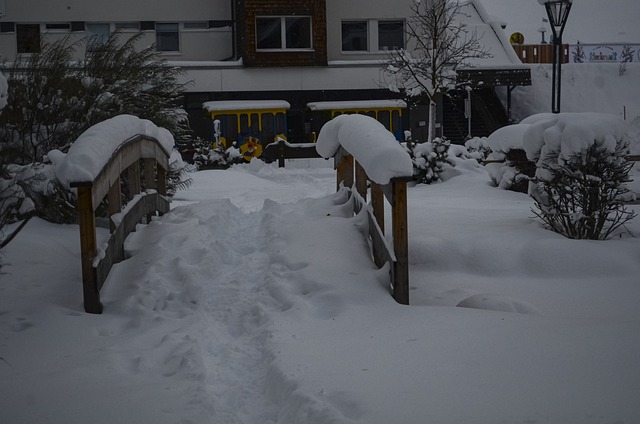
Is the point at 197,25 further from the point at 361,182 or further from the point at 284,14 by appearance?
the point at 361,182

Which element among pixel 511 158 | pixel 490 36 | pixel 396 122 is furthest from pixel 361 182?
pixel 490 36

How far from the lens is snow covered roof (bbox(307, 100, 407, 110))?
108 ft

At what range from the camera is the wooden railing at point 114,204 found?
6.71 metres

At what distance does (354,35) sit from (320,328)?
3008cm

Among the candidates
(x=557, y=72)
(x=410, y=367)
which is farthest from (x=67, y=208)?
(x=557, y=72)

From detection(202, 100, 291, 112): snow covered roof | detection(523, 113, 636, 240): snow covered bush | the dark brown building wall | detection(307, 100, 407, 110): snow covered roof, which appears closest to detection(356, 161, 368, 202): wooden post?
detection(523, 113, 636, 240): snow covered bush

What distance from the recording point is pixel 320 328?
6281 millimetres

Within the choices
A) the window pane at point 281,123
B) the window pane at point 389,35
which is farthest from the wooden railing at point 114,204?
the window pane at point 389,35

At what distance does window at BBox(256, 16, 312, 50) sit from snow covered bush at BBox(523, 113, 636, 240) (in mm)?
25034

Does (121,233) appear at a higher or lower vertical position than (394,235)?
lower

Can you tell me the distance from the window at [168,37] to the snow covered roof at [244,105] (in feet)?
11.6

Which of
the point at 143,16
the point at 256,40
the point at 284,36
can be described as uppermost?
the point at 143,16

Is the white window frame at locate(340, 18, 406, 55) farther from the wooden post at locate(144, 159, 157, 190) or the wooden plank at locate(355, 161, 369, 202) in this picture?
the wooden plank at locate(355, 161, 369, 202)

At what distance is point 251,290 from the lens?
7547 mm
